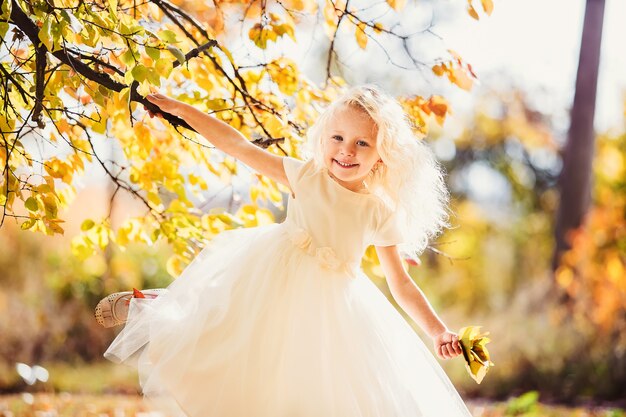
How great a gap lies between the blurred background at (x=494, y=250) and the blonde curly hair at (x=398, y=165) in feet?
1.87

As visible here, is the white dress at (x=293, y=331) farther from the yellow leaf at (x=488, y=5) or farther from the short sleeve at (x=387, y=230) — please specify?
the yellow leaf at (x=488, y=5)

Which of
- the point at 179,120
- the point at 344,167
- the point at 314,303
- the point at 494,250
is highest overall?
the point at 494,250

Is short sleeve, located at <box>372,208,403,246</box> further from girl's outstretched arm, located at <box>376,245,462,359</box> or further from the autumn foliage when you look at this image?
the autumn foliage

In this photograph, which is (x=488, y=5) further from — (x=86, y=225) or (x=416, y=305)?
(x=86, y=225)

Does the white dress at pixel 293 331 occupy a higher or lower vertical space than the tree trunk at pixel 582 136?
lower

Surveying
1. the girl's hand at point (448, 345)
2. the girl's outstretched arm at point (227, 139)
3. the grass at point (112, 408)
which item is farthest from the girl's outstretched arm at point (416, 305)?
the grass at point (112, 408)

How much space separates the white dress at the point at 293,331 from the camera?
2.12 m

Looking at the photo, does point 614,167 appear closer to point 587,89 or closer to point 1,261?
point 587,89

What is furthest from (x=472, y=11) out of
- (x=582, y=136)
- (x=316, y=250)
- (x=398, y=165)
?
(x=582, y=136)

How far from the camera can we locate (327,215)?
7.89ft

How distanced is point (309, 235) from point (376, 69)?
29.2ft

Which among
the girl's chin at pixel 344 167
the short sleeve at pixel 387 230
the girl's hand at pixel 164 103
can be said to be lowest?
the short sleeve at pixel 387 230

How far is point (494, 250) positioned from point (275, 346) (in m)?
8.47

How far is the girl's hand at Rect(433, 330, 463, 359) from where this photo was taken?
2352 mm
